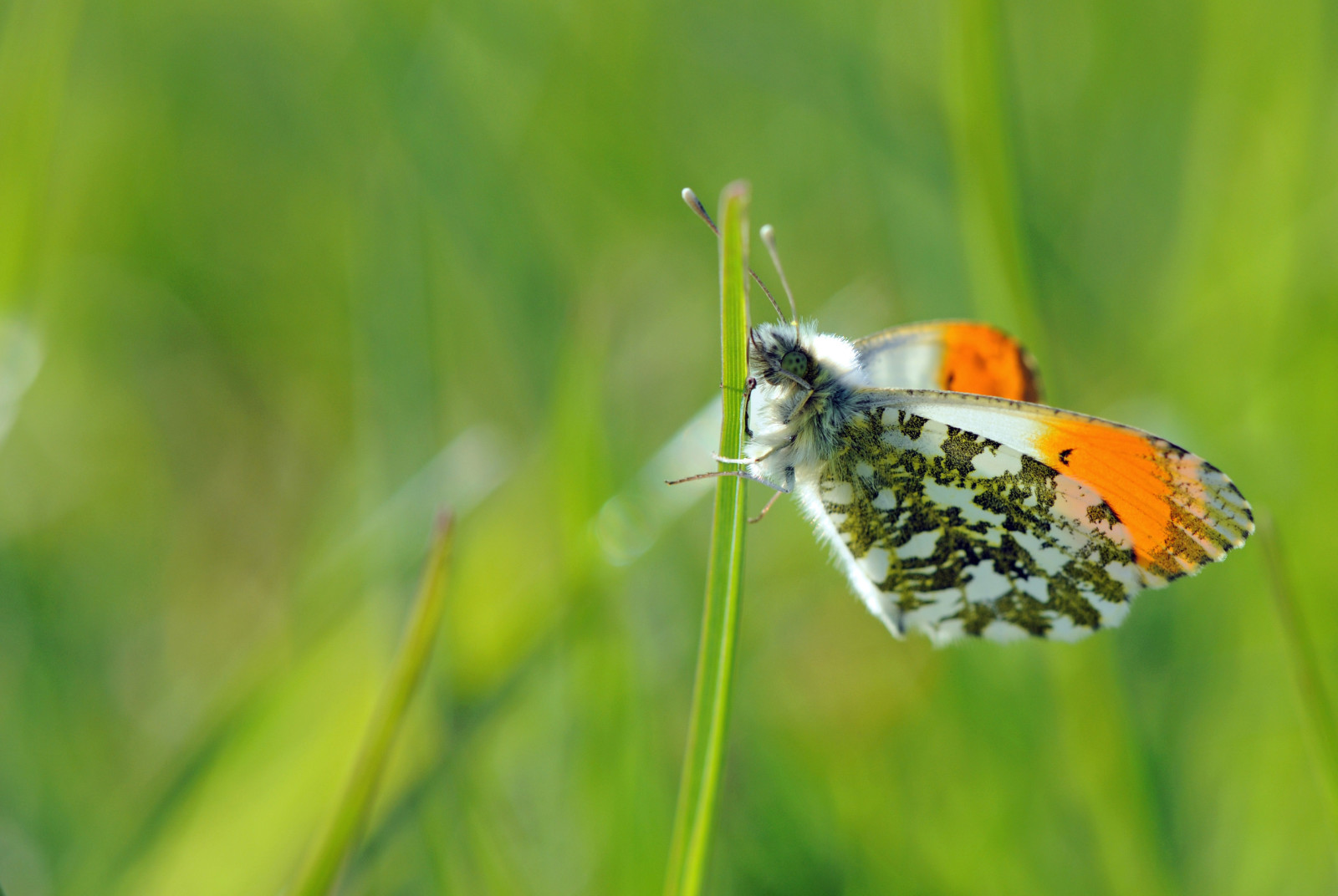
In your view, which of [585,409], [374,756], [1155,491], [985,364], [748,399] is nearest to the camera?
[374,756]

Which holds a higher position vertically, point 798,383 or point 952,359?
point 952,359

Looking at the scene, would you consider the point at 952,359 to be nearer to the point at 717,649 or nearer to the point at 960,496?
the point at 960,496

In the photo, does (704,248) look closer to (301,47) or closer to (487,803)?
(301,47)

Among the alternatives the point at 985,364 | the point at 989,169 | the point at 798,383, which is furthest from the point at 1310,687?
the point at 989,169

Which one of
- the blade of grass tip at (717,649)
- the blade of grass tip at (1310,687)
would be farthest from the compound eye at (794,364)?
the blade of grass tip at (1310,687)

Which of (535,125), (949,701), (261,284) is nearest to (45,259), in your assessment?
(261,284)

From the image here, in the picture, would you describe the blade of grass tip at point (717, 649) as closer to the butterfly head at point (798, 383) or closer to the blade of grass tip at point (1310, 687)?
the butterfly head at point (798, 383)

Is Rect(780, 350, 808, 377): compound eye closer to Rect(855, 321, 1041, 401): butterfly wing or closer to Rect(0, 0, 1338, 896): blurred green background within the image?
Rect(855, 321, 1041, 401): butterfly wing

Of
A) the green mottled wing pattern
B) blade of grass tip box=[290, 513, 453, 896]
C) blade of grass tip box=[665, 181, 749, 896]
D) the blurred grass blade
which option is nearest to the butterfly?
the green mottled wing pattern
